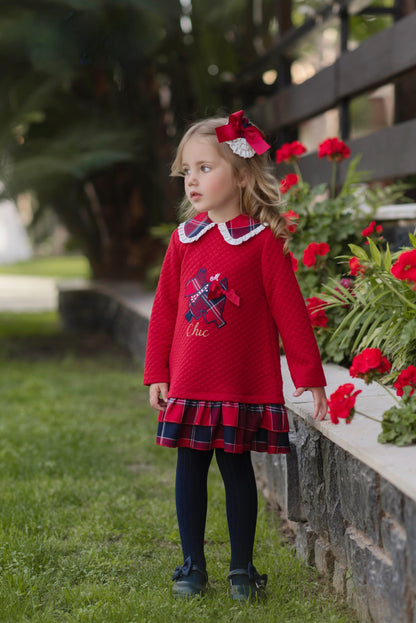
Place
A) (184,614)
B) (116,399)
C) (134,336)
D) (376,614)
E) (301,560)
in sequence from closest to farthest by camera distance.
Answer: (376,614) → (184,614) → (301,560) → (116,399) → (134,336)

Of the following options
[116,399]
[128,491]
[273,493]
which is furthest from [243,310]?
[116,399]

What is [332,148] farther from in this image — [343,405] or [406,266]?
[343,405]

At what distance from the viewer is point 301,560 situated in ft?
7.25

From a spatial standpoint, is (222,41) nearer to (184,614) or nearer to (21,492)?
(21,492)

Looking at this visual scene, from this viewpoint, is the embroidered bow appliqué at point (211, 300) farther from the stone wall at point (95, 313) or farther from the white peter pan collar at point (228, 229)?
the stone wall at point (95, 313)

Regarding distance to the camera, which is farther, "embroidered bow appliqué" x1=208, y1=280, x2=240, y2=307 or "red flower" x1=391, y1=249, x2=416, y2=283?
"embroidered bow appliqué" x1=208, y1=280, x2=240, y2=307

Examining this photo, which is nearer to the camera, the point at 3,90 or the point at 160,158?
the point at 3,90

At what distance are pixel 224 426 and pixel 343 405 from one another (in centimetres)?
31

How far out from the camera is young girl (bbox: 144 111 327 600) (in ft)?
6.27

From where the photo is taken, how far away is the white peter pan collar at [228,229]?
1960 millimetres

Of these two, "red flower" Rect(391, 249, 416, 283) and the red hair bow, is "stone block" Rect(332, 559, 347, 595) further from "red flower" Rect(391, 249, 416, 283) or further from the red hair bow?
the red hair bow

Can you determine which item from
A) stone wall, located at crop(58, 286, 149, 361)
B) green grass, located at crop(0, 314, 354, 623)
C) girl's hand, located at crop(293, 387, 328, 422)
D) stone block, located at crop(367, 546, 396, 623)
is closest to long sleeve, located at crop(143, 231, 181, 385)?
girl's hand, located at crop(293, 387, 328, 422)

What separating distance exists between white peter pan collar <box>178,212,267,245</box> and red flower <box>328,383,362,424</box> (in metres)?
Result: 0.47

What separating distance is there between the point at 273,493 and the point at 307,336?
0.96m
